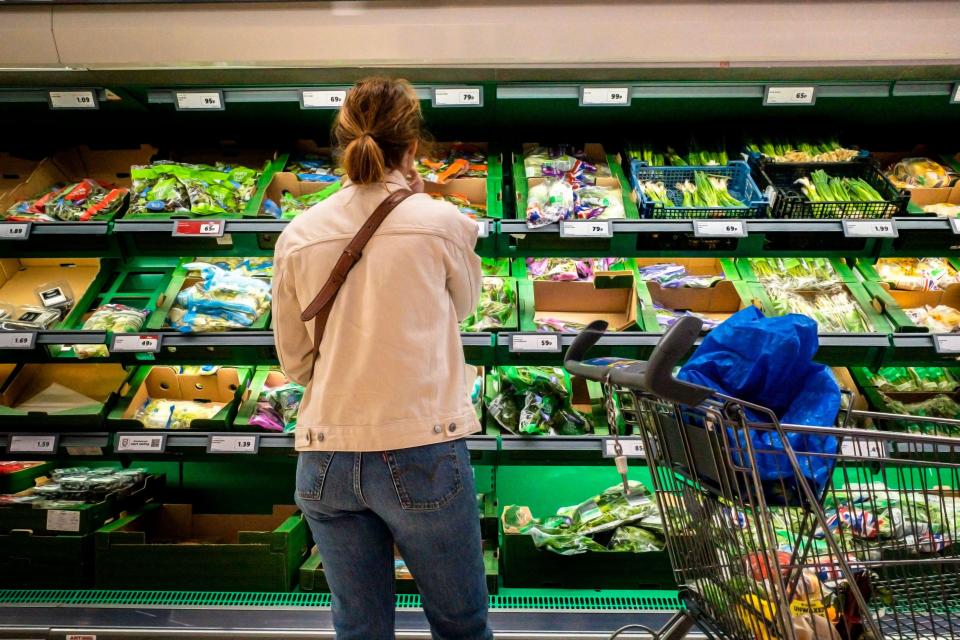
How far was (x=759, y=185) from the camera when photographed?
2707mm

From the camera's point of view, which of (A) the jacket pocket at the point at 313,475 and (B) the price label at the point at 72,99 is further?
(B) the price label at the point at 72,99

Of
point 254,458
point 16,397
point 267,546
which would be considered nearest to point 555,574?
point 267,546

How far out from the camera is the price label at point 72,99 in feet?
8.41

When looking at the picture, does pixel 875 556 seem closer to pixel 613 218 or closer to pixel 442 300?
pixel 613 218

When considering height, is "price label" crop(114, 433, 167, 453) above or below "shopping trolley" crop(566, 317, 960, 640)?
below

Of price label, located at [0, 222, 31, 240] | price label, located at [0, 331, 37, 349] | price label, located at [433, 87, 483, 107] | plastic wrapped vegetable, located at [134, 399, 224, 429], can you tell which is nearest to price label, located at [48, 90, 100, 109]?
price label, located at [0, 222, 31, 240]

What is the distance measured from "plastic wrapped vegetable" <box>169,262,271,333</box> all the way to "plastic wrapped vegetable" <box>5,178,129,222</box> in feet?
1.57

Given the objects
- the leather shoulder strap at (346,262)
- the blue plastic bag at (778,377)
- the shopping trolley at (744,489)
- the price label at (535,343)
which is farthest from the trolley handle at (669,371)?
the price label at (535,343)

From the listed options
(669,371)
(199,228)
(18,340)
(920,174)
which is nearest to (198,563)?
(18,340)

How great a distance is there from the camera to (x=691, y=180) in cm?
273

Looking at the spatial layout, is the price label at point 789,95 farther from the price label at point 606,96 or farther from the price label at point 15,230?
the price label at point 15,230

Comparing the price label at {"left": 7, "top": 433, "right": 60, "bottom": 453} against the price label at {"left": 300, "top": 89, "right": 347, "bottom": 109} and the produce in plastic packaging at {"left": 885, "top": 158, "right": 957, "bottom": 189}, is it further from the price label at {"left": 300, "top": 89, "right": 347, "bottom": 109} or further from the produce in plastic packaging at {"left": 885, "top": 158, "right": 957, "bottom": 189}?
the produce in plastic packaging at {"left": 885, "top": 158, "right": 957, "bottom": 189}

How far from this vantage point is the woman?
54.1 inches

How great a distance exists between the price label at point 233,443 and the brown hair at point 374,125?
4.85ft
